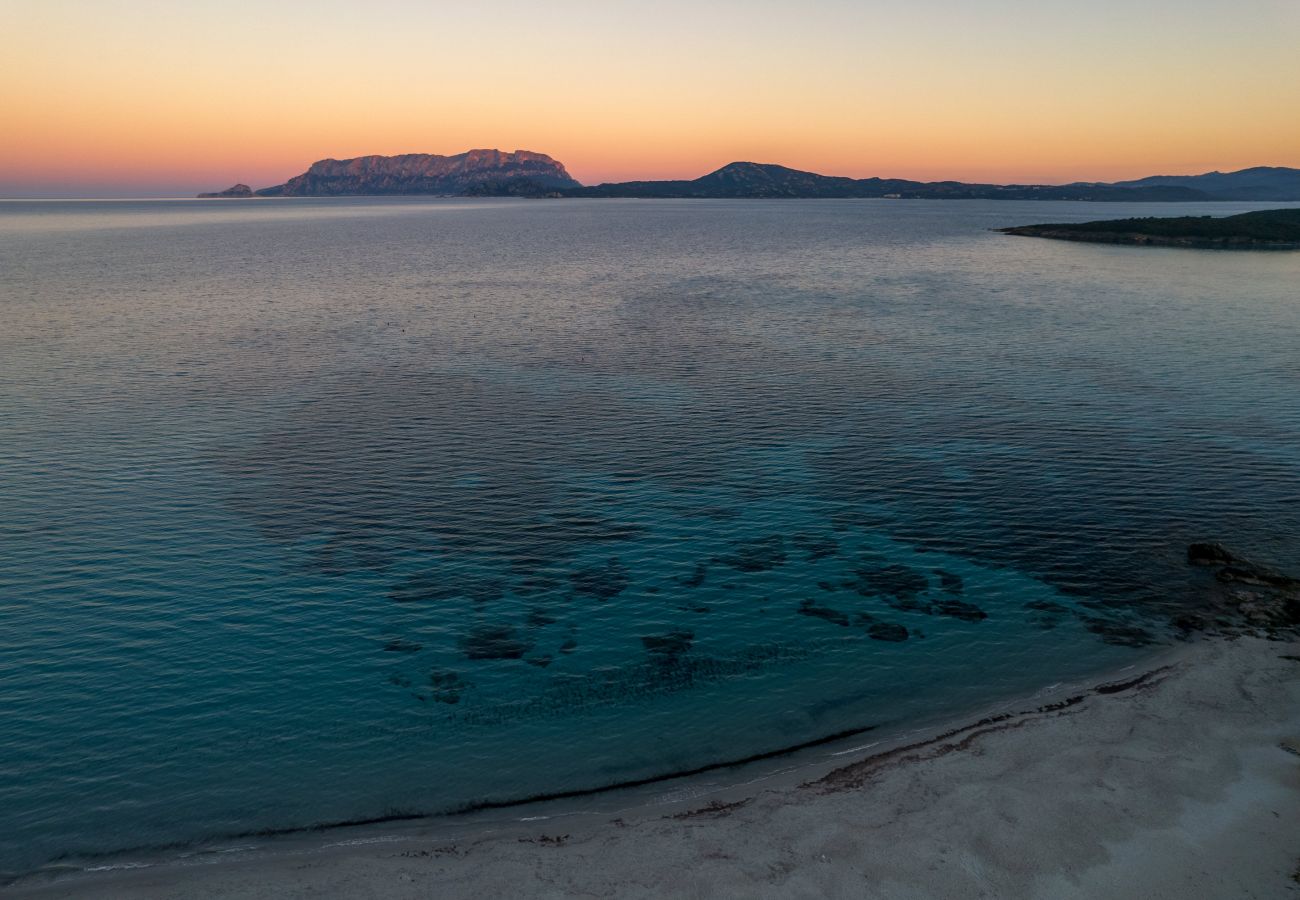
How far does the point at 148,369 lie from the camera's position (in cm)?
8788

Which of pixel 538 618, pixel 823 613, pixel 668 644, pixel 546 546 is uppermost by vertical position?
pixel 546 546

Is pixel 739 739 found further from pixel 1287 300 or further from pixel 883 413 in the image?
pixel 1287 300

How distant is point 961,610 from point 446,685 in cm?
2658

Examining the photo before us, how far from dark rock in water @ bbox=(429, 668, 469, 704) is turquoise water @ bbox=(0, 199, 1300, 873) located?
0.15 metres

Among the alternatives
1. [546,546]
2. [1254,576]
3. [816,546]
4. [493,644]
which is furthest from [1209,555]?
[493,644]

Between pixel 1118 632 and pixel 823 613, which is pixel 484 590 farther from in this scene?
pixel 1118 632

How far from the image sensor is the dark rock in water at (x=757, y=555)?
47000 millimetres

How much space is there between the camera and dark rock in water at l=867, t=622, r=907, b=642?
40062 mm

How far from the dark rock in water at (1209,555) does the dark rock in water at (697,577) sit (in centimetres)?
2845

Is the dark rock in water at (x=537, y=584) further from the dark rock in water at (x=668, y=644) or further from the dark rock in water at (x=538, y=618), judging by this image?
the dark rock in water at (x=668, y=644)

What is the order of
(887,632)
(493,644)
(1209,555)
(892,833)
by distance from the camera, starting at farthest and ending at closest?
(1209,555) < (887,632) < (493,644) < (892,833)

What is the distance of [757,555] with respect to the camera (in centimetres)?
4828

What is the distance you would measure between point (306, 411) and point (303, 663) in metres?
42.1

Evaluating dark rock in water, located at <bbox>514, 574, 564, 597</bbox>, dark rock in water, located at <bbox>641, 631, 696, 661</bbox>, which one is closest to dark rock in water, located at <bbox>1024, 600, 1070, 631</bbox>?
dark rock in water, located at <bbox>641, 631, 696, 661</bbox>
